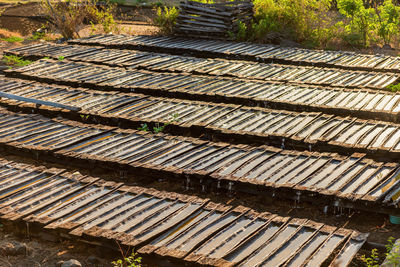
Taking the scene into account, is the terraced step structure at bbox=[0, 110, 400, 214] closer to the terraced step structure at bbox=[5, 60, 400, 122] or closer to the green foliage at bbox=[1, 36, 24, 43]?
the terraced step structure at bbox=[5, 60, 400, 122]

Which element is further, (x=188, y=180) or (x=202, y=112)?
(x=202, y=112)

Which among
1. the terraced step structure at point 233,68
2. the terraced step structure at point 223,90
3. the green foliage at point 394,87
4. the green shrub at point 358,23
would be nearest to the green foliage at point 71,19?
the terraced step structure at point 233,68

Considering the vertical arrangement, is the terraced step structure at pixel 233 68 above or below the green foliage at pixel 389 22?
below

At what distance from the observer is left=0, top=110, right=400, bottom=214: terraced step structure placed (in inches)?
281

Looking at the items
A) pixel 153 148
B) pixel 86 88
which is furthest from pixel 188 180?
pixel 86 88

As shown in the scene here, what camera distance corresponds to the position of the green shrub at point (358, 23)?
16109 mm

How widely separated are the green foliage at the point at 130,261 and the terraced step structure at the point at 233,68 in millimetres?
6844

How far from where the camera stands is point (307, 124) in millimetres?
9375

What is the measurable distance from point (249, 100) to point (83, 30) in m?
10.8

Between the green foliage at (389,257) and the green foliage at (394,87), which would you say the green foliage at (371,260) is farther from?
the green foliage at (394,87)

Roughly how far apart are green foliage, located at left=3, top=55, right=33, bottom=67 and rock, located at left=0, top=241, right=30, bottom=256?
8.95 m

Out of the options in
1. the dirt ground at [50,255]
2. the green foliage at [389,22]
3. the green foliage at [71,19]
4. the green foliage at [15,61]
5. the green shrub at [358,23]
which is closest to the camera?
the dirt ground at [50,255]

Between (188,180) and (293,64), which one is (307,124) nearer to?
(188,180)

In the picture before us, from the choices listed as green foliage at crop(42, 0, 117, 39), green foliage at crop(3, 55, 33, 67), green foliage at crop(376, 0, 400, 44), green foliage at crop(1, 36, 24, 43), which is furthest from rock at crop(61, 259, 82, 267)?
green foliage at crop(1, 36, 24, 43)
